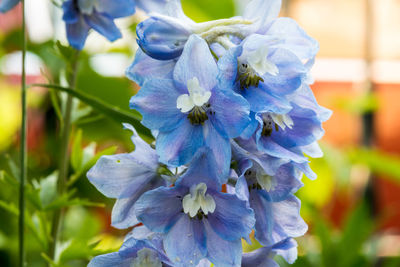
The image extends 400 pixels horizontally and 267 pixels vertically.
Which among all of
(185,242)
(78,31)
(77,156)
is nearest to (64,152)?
(77,156)

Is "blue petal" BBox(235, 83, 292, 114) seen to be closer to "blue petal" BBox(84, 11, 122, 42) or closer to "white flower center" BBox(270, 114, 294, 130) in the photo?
"white flower center" BBox(270, 114, 294, 130)

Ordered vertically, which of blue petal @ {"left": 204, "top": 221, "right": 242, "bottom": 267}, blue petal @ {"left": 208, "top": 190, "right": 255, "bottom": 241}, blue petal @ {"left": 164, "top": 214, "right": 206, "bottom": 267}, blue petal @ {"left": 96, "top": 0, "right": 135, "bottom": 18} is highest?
blue petal @ {"left": 96, "top": 0, "right": 135, "bottom": 18}

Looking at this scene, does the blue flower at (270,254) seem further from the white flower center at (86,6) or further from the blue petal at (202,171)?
the white flower center at (86,6)

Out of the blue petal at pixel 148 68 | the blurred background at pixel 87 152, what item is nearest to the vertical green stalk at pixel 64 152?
the blurred background at pixel 87 152

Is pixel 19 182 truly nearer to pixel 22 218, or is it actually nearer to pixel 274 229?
pixel 22 218

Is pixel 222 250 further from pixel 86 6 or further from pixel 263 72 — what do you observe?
pixel 86 6

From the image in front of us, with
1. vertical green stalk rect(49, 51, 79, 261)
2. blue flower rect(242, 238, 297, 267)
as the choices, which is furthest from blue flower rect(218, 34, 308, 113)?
vertical green stalk rect(49, 51, 79, 261)

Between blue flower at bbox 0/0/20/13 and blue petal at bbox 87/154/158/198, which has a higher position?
blue flower at bbox 0/0/20/13
